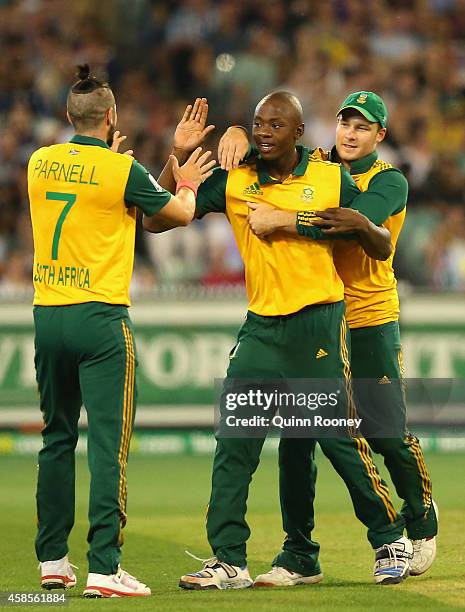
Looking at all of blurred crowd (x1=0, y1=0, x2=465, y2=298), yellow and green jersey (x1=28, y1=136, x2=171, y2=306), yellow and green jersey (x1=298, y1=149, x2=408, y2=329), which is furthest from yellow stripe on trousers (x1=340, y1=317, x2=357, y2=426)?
blurred crowd (x1=0, y1=0, x2=465, y2=298)

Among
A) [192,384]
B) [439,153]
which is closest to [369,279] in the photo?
[192,384]

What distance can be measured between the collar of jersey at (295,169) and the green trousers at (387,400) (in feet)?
3.17

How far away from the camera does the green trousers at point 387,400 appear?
6996 mm

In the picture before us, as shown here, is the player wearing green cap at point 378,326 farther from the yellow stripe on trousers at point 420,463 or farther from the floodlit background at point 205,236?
the floodlit background at point 205,236

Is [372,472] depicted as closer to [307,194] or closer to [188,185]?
[307,194]

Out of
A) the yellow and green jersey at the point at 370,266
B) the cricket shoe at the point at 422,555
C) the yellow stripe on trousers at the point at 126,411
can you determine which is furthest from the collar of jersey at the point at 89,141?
the cricket shoe at the point at 422,555

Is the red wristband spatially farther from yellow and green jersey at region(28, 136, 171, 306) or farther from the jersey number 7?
the jersey number 7

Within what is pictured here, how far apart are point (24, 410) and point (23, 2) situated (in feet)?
22.2

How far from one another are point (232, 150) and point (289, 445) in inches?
59.7

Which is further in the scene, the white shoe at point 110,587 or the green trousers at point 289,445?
the green trousers at point 289,445

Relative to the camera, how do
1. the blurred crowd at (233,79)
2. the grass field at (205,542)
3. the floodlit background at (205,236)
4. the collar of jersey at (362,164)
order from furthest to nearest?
the blurred crowd at (233,79), the floodlit background at (205,236), the collar of jersey at (362,164), the grass field at (205,542)

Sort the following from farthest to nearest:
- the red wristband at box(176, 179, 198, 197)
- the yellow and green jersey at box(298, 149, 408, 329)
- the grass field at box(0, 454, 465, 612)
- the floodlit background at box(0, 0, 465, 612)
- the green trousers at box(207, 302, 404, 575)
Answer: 1. the floodlit background at box(0, 0, 465, 612)
2. the yellow and green jersey at box(298, 149, 408, 329)
3. the red wristband at box(176, 179, 198, 197)
4. the green trousers at box(207, 302, 404, 575)
5. the grass field at box(0, 454, 465, 612)

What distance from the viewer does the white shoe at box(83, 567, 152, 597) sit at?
240 inches

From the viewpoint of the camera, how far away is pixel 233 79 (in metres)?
16.5
